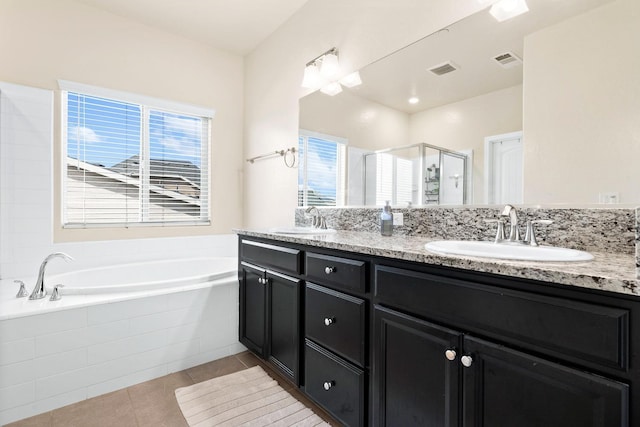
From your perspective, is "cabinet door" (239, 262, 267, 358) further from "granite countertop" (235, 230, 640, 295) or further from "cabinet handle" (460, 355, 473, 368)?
"cabinet handle" (460, 355, 473, 368)

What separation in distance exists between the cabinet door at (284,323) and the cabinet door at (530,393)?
0.90 m

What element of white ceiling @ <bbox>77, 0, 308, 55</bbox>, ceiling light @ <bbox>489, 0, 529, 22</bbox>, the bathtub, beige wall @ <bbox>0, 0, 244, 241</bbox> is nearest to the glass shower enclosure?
ceiling light @ <bbox>489, 0, 529, 22</bbox>

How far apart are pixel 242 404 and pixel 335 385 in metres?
0.64

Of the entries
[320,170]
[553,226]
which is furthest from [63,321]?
[553,226]

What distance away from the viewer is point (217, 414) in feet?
5.49

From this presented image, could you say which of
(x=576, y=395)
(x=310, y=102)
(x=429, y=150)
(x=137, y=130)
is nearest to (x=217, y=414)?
(x=576, y=395)

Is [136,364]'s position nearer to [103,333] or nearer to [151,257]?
[103,333]

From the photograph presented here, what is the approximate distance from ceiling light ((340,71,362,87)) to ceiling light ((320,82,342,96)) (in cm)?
5

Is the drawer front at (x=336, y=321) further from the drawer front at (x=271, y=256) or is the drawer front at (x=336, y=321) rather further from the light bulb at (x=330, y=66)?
the light bulb at (x=330, y=66)

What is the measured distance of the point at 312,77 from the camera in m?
2.42

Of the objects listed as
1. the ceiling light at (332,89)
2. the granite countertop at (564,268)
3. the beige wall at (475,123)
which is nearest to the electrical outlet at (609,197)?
the granite countertop at (564,268)

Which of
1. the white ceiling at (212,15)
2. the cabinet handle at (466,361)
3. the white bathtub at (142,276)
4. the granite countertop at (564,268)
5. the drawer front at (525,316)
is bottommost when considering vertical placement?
the white bathtub at (142,276)

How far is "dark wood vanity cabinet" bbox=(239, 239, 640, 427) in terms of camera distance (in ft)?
2.38

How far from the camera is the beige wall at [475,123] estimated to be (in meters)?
1.43
